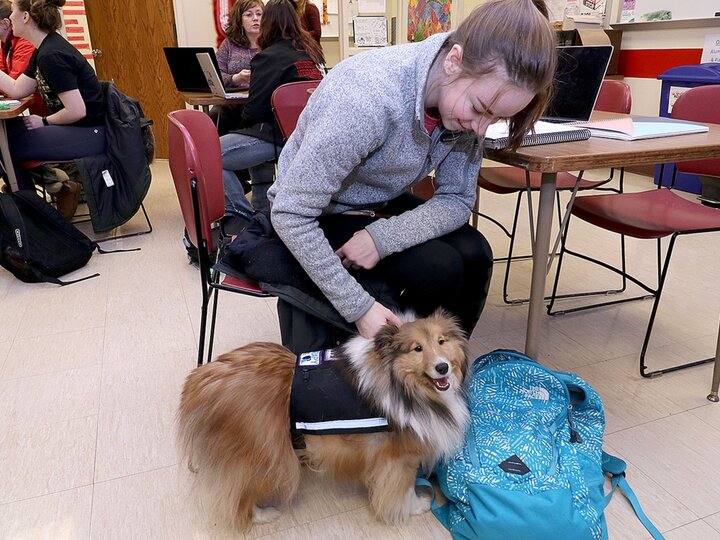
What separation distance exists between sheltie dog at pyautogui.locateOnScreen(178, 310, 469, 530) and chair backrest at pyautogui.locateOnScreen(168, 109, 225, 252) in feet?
1.41

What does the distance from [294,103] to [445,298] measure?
1258 mm

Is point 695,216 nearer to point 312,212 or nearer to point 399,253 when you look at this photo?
point 399,253

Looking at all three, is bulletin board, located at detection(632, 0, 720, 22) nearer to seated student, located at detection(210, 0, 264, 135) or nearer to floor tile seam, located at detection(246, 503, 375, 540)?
A: seated student, located at detection(210, 0, 264, 135)

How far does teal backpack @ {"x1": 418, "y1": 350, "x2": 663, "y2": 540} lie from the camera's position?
43.8 inches

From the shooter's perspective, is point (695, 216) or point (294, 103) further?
point (294, 103)

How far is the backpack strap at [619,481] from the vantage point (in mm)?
A: 1243

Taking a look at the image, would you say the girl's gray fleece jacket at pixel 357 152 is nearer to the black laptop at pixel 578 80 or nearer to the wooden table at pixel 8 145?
the black laptop at pixel 578 80

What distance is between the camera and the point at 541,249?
1359 mm

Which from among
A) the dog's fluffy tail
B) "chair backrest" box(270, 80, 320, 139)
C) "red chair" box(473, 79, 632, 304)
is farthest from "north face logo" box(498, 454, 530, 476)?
"chair backrest" box(270, 80, 320, 139)

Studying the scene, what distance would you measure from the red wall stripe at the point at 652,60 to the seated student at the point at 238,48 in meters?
3.02

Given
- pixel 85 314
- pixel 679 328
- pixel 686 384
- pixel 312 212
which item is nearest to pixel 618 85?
pixel 679 328

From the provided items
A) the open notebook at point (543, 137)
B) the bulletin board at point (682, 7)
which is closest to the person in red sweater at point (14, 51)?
the open notebook at point (543, 137)

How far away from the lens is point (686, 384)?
1735 mm

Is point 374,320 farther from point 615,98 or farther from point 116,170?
point 116,170
